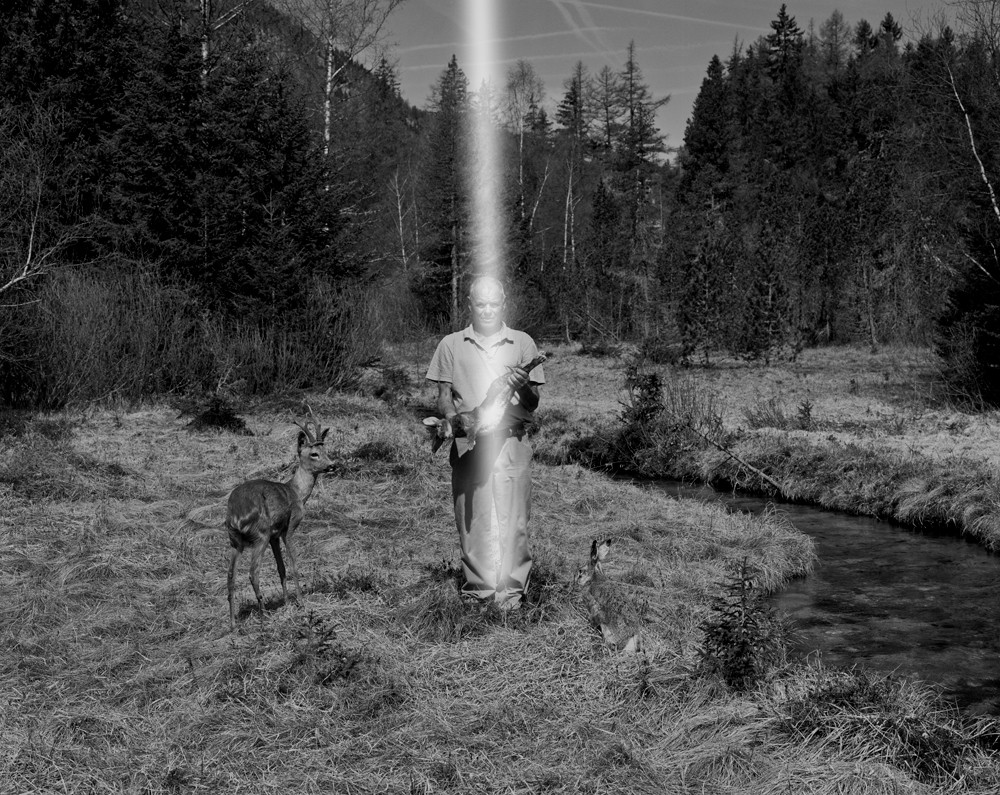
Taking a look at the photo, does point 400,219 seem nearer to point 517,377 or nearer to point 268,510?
point 268,510

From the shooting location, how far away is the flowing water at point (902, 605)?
721 centimetres

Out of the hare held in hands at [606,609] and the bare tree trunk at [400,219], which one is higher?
the bare tree trunk at [400,219]

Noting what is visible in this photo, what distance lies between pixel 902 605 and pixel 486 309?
5793 millimetres

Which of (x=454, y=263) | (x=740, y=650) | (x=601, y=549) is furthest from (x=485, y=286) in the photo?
(x=454, y=263)

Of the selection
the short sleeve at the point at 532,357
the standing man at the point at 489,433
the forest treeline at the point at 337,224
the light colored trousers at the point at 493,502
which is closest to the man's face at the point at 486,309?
the standing man at the point at 489,433

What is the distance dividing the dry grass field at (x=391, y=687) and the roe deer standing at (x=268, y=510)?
47 centimetres

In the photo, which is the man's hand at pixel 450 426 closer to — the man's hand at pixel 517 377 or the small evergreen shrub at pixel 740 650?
the man's hand at pixel 517 377

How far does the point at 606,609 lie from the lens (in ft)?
21.6

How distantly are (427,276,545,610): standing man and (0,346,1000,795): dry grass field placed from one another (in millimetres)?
669

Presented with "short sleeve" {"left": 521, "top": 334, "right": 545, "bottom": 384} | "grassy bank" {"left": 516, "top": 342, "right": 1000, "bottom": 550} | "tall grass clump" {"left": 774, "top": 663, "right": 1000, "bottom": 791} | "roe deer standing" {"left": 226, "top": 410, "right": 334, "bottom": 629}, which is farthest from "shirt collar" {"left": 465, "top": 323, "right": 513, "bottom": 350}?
"grassy bank" {"left": 516, "top": 342, "right": 1000, "bottom": 550}

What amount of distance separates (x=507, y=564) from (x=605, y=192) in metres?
44.2

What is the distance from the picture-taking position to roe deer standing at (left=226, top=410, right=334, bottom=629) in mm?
6145

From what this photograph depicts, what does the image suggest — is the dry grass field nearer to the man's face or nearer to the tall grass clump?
the tall grass clump

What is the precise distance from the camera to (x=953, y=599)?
9.03 metres
